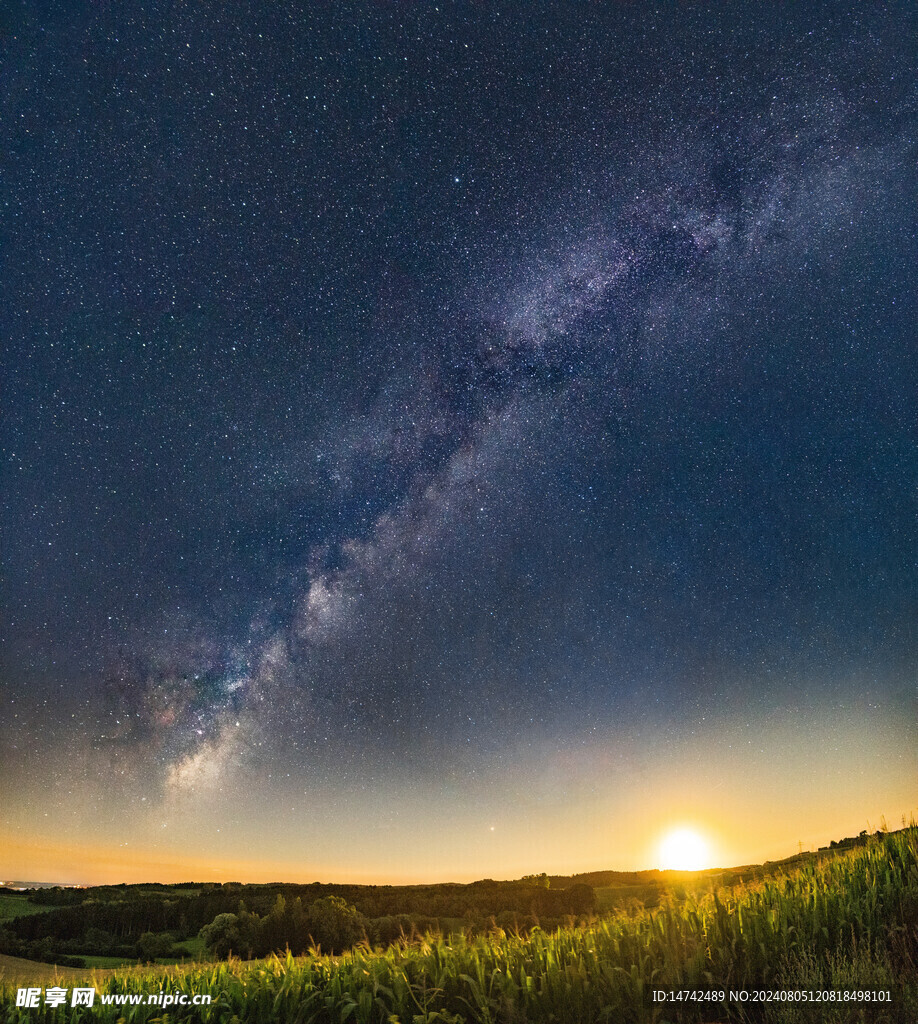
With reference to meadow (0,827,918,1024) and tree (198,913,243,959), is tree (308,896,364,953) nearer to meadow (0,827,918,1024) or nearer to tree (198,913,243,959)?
tree (198,913,243,959)

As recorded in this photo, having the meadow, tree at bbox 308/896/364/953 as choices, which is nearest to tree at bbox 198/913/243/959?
tree at bbox 308/896/364/953

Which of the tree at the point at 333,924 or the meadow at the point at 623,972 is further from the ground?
the meadow at the point at 623,972

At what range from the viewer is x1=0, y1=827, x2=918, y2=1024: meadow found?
5.69m

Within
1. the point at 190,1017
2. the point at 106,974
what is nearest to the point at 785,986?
the point at 190,1017

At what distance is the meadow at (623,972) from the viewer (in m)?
5.69

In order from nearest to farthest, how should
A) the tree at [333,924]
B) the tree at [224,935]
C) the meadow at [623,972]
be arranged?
the meadow at [623,972] → the tree at [224,935] → the tree at [333,924]

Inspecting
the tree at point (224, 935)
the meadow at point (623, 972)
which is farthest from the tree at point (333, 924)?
the meadow at point (623, 972)

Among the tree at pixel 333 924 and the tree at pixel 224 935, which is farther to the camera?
the tree at pixel 333 924

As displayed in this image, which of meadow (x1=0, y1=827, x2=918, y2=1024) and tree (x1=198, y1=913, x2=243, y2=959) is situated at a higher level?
meadow (x1=0, y1=827, x2=918, y2=1024)

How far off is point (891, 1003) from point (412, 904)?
69726 mm

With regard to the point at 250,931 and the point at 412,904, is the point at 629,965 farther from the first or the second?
the point at 412,904

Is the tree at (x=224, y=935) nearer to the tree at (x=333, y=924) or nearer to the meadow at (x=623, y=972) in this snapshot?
the tree at (x=333, y=924)

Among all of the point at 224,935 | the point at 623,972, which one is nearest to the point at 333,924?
the point at 224,935

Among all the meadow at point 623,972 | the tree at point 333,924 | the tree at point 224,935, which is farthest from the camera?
the tree at point 333,924
